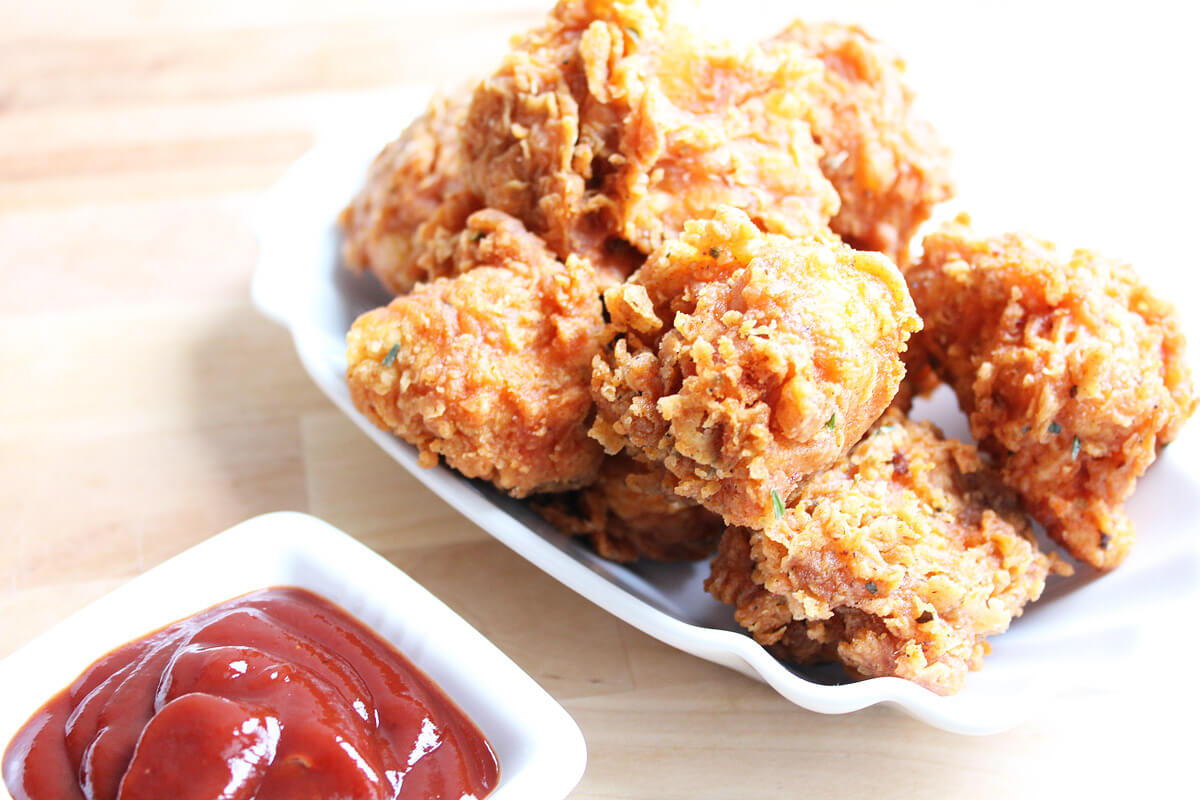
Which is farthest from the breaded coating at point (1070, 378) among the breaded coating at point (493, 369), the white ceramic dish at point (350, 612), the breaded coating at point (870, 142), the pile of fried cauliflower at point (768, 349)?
the white ceramic dish at point (350, 612)

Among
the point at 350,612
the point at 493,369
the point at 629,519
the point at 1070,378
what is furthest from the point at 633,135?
the point at 350,612

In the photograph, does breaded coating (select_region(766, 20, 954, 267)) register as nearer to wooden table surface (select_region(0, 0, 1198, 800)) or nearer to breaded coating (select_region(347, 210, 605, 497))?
breaded coating (select_region(347, 210, 605, 497))

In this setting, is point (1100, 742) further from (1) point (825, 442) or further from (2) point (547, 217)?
(2) point (547, 217)

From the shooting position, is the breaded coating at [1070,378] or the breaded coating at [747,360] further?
the breaded coating at [1070,378]

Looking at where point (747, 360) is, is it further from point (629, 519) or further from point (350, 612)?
point (350, 612)

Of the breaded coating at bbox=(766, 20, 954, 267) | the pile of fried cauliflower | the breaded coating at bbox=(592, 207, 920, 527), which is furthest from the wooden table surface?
the breaded coating at bbox=(766, 20, 954, 267)

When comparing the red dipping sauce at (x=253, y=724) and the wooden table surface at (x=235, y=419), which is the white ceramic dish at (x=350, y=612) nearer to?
the red dipping sauce at (x=253, y=724)
